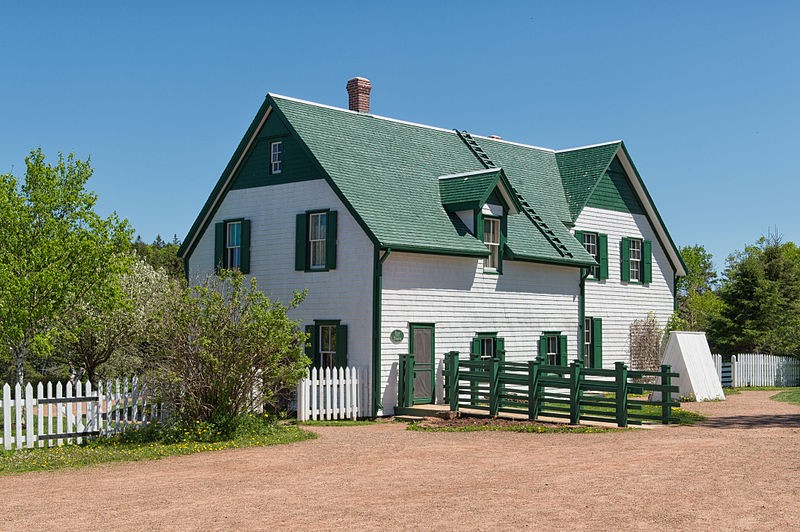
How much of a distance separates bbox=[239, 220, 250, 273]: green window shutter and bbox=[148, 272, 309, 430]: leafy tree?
294 inches

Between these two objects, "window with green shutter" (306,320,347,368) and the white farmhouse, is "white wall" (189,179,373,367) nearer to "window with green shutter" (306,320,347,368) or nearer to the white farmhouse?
the white farmhouse

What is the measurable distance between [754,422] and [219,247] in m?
15.5

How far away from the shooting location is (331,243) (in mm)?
24141

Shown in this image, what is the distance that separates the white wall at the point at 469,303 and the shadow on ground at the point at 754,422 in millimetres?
7029

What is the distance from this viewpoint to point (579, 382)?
67.9 feet

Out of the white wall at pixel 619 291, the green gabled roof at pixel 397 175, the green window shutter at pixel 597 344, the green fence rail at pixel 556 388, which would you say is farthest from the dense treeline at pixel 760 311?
the green fence rail at pixel 556 388

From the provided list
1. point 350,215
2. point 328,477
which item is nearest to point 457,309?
point 350,215

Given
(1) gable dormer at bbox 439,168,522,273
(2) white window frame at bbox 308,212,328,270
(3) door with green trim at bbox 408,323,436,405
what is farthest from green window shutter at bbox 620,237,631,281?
(2) white window frame at bbox 308,212,328,270

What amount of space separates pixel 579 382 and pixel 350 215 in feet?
24.2

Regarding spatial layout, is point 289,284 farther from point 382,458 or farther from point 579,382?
point 382,458

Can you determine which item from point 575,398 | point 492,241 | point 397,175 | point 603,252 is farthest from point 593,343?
point 575,398

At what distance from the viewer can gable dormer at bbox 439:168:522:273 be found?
26000mm

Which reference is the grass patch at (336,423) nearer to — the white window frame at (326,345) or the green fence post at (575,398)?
the white window frame at (326,345)

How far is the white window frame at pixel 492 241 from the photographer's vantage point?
26641 mm
